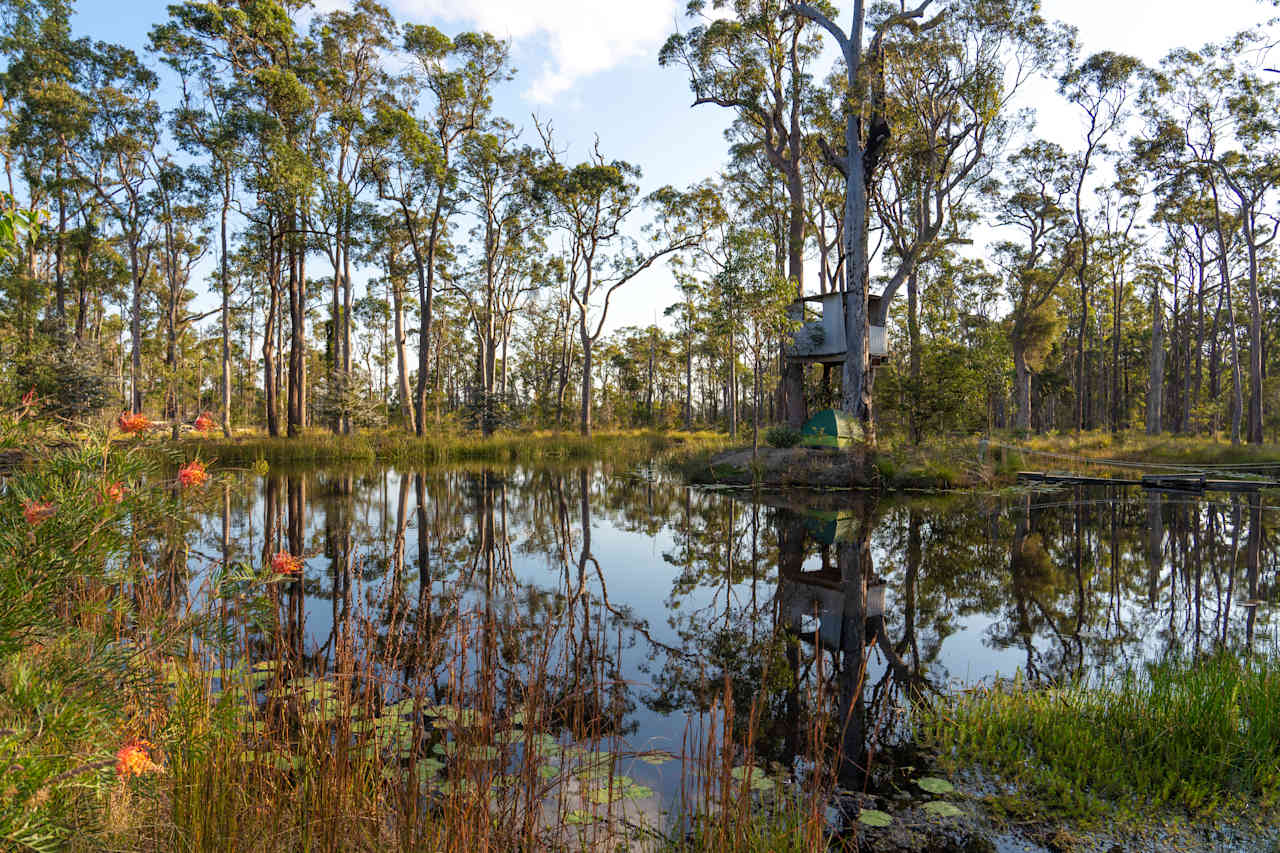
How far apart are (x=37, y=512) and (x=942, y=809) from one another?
333 centimetres

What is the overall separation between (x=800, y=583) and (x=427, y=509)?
740 cm

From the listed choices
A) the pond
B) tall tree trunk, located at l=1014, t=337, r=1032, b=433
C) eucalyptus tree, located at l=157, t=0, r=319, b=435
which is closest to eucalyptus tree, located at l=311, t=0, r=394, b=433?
eucalyptus tree, located at l=157, t=0, r=319, b=435

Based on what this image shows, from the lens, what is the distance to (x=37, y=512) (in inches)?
61.1

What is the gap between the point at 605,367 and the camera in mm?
59031

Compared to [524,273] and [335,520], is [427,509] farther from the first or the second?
[524,273]

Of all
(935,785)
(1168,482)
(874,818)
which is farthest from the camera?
(1168,482)

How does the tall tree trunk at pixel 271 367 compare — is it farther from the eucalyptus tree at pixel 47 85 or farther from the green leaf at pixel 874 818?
the green leaf at pixel 874 818

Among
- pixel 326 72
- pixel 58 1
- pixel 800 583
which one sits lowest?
pixel 800 583

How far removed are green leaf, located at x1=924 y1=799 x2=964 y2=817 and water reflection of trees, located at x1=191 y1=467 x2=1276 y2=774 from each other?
440 millimetres

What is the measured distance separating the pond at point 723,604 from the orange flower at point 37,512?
1.66ft

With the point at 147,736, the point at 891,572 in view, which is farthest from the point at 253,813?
the point at 891,572

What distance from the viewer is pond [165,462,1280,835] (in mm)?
2951

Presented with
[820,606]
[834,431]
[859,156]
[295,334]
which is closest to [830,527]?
[820,606]

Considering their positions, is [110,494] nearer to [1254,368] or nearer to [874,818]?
[874,818]
